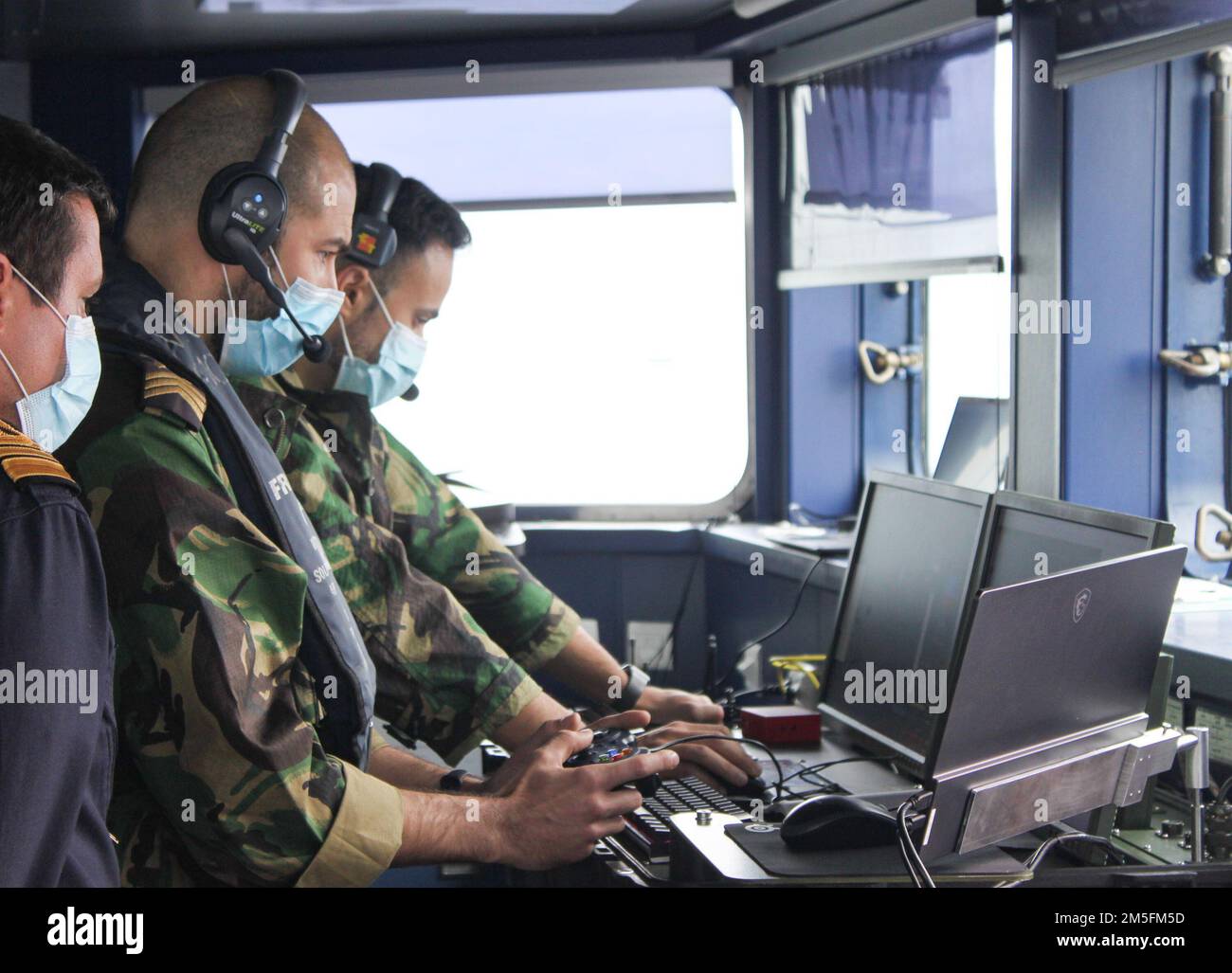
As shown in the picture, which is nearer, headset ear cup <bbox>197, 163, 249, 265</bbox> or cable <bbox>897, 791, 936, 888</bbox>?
cable <bbox>897, 791, 936, 888</bbox>

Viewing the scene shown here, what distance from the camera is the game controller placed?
66.4 inches

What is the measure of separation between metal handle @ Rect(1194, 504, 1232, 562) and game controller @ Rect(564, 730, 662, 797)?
0.95 metres

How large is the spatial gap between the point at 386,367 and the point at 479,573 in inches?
15.5

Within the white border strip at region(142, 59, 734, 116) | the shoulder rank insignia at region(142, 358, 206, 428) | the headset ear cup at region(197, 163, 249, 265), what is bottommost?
the shoulder rank insignia at region(142, 358, 206, 428)

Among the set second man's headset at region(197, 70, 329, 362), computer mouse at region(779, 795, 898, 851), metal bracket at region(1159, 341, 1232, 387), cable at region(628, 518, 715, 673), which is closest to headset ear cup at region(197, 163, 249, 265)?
second man's headset at region(197, 70, 329, 362)

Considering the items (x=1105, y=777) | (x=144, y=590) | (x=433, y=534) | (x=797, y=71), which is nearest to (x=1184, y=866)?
(x=1105, y=777)

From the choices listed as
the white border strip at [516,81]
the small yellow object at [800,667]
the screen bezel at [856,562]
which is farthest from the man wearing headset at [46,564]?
the white border strip at [516,81]

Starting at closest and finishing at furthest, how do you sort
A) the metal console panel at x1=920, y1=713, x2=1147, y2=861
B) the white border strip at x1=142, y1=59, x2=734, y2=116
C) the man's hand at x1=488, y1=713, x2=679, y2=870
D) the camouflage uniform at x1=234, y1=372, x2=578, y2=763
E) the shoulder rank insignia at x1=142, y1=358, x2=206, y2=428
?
the metal console panel at x1=920, y1=713, x2=1147, y2=861 → the shoulder rank insignia at x1=142, y1=358, x2=206, y2=428 → the man's hand at x1=488, y1=713, x2=679, y2=870 → the camouflage uniform at x1=234, y1=372, x2=578, y2=763 → the white border strip at x1=142, y1=59, x2=734, y2=116

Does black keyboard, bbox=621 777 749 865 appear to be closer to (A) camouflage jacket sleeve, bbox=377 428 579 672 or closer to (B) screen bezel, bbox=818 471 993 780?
(B) screen bezel, bbox=818 471 993 780

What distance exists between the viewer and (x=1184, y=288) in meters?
2.20

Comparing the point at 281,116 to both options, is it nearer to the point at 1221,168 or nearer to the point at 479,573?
the point at 479,573

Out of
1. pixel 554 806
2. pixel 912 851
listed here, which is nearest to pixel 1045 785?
pixel 912 851

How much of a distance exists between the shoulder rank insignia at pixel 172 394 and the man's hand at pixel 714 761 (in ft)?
2.63

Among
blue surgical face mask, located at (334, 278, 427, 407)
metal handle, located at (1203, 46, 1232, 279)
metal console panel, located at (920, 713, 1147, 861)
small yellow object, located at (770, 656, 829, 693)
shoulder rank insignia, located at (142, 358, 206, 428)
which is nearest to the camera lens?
metal console panel, located at (920, 713, 1147, 861)
